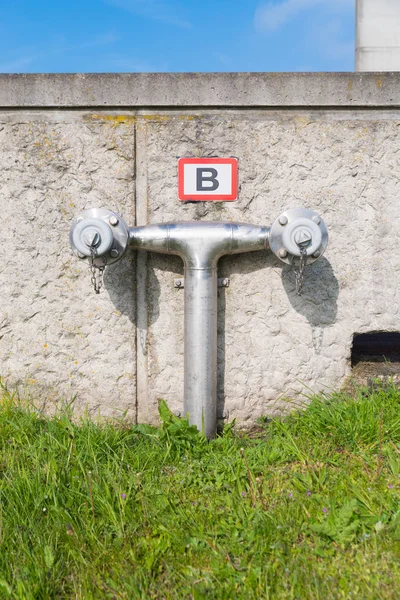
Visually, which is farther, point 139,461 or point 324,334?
point 324,334

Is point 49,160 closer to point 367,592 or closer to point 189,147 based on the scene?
point 189,147

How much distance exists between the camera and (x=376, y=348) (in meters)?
3.51

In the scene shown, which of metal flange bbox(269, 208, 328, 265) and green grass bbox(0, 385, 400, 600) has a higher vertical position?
metal flange bbox(269, 208, 328, 265)

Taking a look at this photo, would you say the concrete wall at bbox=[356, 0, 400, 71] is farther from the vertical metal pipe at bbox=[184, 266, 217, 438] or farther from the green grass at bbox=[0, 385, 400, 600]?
the green grass at bbox=[0, 385, 400, 600]

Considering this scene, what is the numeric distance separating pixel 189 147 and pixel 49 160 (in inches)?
29.2

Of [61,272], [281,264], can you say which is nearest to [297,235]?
[281,264]

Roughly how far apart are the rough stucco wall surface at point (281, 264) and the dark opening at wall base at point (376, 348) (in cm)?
37

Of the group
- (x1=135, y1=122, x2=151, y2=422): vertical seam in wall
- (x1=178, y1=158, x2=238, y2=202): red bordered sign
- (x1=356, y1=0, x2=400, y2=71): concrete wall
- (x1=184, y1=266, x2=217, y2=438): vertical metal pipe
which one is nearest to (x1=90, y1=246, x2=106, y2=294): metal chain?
(x1=135, y1=122, x2=151, y2=422): vertical seam in wall

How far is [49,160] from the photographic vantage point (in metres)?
2.76

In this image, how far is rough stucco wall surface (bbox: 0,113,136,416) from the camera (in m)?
2.75

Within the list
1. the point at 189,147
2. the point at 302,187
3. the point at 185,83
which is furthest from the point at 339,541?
the point at 185,83

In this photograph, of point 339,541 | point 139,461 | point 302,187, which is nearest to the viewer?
point 339,541

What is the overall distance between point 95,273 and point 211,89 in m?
1.13

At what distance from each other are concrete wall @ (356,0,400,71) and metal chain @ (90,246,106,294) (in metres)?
1.98
